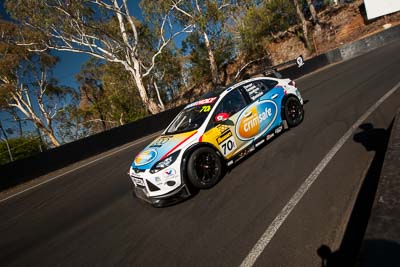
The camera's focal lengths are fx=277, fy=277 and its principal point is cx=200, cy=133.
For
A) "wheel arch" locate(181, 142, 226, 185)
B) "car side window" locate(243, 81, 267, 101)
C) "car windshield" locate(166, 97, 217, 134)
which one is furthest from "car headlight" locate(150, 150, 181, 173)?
"car side window" locate(243, 81, 267, 101)

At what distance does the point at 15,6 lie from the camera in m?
19.5

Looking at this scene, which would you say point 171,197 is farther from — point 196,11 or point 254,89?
point 196,11

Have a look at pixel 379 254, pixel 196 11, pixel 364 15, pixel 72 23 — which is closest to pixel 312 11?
pixel 364 15

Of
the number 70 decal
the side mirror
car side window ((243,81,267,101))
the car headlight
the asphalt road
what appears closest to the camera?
the asphalt road

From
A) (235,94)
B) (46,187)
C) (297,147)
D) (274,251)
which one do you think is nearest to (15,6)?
(46,187)

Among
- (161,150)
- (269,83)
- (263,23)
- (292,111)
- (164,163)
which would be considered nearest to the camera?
(164,163)

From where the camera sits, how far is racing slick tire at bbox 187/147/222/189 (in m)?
4.59

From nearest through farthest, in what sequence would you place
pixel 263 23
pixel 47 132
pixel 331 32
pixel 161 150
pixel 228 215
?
1. pixel 228 215
2. pixel 161 150
3. pixel 47 132
4. pixel 331 32
5. pixel 263 23

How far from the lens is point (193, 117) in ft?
18.3

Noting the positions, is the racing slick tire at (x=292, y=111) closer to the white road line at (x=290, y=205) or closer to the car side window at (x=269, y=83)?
the car side window at (x=269, y=83)

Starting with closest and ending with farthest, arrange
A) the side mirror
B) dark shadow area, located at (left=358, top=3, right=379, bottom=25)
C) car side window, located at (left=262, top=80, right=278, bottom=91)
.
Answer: the side mirror
car side window, located at (left=262, top=80, right=278, bottom=91)
dark shadow area, located at (left=358, top=3, right=379, bottom=25)

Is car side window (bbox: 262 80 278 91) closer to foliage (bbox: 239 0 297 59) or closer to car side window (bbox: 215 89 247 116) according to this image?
car side window (bbox: 215 89 247 116)

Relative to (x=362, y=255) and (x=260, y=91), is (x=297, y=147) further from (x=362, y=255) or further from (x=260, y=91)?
(x=362, y=255)

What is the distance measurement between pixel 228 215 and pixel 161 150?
1.60m
